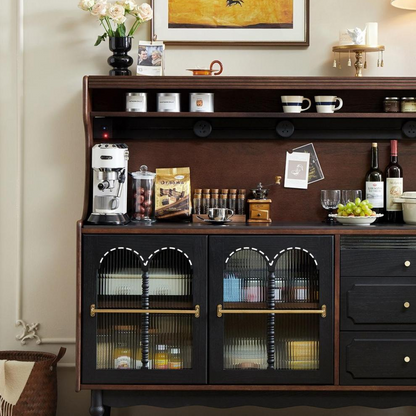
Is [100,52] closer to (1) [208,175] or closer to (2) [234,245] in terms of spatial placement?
(1) [208,175]

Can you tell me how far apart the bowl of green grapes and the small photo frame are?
110 cm

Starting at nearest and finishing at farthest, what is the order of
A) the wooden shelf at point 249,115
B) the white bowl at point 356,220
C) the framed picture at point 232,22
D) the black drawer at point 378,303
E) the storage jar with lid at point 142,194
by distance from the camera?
the black drawer at point 378,303, the white bowl at point 356,220, the wooden shelf at point 249,115, the storage jar with lid at point 142,194, the framed picture at point 232,22

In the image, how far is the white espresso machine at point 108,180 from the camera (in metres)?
2.97

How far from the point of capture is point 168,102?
3109 mm

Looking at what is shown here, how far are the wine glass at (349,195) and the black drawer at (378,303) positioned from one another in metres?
0.50

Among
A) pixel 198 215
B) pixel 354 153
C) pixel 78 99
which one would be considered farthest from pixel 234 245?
pixel 78 99

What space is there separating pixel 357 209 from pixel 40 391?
67.9 inches

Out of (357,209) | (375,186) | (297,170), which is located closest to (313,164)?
(297,170)

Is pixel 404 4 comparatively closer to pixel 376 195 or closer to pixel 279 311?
pixel 376 195

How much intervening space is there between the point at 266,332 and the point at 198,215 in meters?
0.69

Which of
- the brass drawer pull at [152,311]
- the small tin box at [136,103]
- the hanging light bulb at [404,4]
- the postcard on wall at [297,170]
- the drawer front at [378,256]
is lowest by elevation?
the brass drawer pull at [152,311]

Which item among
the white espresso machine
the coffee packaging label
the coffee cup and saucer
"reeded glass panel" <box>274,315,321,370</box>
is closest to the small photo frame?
the white espresso machine

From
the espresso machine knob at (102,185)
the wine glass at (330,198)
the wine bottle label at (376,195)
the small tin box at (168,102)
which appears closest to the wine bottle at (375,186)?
the wine bottle label at (376,195)

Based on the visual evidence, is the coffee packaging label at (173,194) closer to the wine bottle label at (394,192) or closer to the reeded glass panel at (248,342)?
the reeded glass panel at (248,342)
